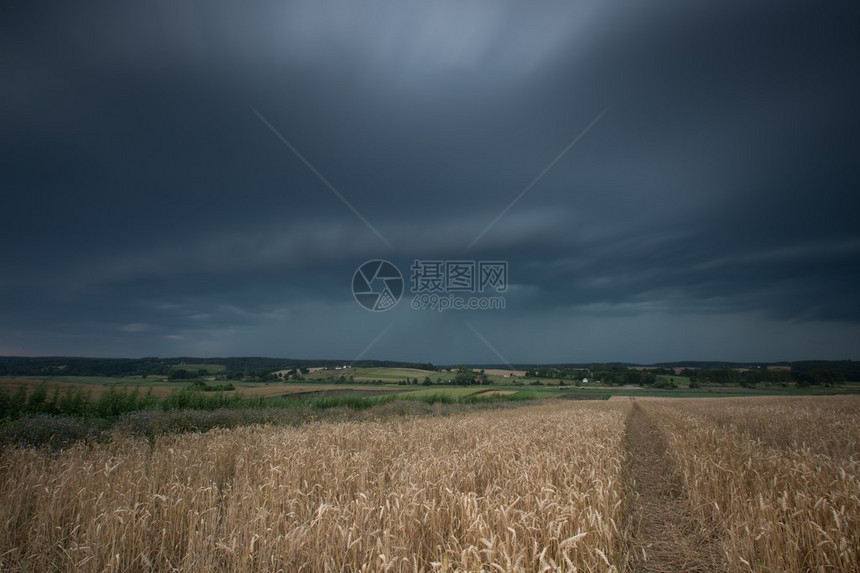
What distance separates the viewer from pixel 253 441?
37.3 ft

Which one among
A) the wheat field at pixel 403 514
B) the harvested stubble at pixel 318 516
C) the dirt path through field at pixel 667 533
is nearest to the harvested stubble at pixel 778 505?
the wheat field at pixel 403 514

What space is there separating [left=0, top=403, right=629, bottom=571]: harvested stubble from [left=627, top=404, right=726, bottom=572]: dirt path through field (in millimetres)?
835

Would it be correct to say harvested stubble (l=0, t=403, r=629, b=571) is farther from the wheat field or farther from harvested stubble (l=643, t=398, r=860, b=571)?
harvested stubble (l=643, t=398, r=860, b=571)

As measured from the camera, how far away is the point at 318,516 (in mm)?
4250

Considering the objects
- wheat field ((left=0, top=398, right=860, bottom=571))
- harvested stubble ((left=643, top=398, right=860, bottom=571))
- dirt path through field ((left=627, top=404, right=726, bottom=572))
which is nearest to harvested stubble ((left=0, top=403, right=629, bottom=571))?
wheat field ((left=0, top=398, right=860, bottom=571))

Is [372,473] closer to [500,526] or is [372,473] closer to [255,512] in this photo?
[255,512]

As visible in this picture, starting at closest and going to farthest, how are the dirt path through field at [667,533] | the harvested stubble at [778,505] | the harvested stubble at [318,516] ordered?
the harvested stubble at [318,516] < the harvested stubble at [778,505] < the dirt path through field at [667,533]

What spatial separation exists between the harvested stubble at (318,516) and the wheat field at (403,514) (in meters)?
0.03

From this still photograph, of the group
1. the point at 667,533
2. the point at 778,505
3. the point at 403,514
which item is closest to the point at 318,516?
the point at 403,514

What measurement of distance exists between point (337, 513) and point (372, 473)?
7.83 ft

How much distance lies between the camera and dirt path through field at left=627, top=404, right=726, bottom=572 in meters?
5.88

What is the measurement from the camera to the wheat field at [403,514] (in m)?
4.11

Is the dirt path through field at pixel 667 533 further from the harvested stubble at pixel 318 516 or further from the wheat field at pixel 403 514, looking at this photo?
the harvested stubble at pixel 318 516

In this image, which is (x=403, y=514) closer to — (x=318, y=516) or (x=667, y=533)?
(x=318, y=516)
